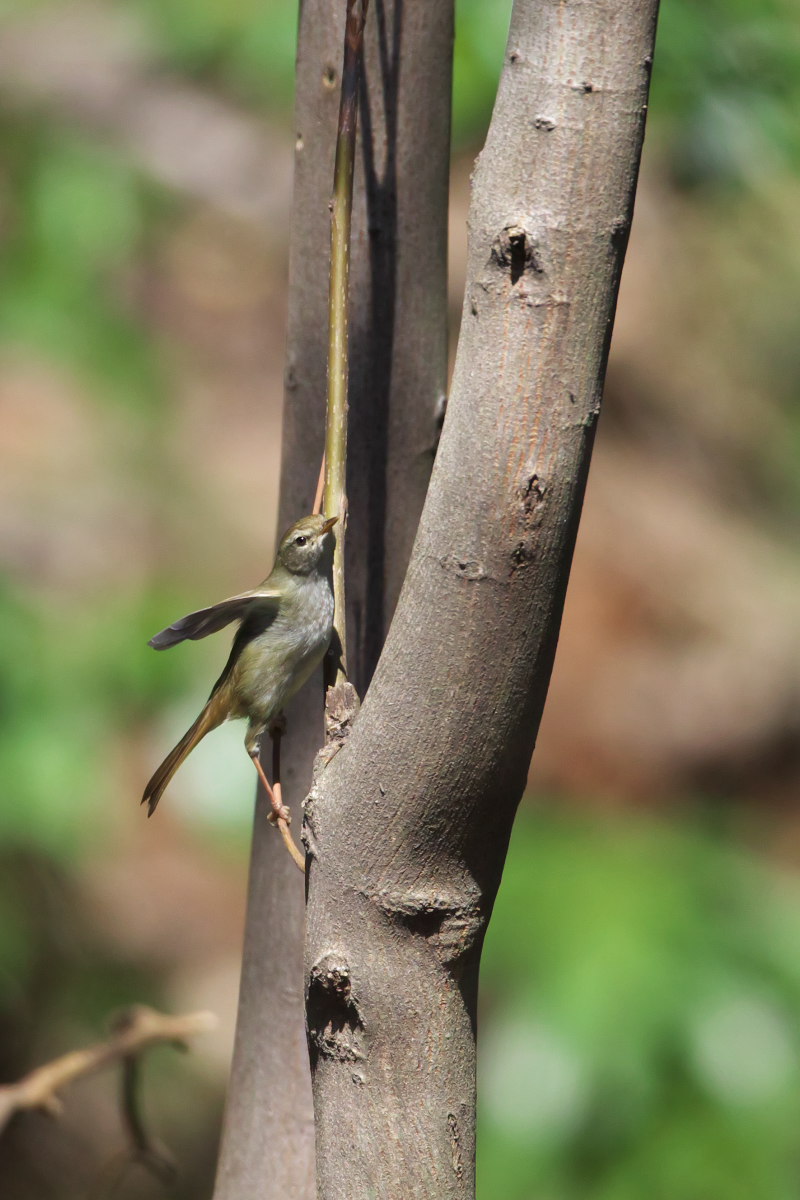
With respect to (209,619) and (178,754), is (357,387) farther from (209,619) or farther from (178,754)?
(178,754)

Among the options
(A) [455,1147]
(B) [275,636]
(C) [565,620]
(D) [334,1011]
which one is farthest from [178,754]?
(C) [565,620]

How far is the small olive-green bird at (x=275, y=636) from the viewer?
2059 millimetres

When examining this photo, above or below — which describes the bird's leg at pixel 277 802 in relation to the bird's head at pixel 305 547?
below

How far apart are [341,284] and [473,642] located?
655 mm

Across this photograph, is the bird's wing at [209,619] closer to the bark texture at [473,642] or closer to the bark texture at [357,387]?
the bark texture at [357,387]

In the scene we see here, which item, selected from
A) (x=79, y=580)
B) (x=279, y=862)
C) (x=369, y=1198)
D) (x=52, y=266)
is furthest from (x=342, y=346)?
(x=52, y=266)

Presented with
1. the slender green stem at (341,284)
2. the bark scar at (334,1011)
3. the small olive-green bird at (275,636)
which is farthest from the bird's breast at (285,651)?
the bark scar at (334,1011)

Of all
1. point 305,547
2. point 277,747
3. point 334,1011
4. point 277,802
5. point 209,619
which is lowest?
point 334,1011

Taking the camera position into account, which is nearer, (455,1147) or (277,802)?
(455,1147)

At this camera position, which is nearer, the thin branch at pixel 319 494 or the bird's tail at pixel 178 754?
the thin branch at pixel 319 494

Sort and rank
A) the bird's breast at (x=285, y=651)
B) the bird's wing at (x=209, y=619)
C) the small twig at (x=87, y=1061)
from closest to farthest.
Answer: the bird's wing at (x=209, y=619)
the bird's breast at (x=285, y=651)
the small twig at (x=87, y=1061)

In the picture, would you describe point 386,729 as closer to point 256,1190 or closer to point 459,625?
point 459,625

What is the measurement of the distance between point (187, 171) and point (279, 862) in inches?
251

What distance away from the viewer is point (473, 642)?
1.26m
